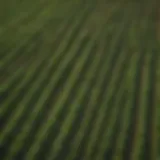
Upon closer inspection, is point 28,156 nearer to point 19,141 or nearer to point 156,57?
point 19,141

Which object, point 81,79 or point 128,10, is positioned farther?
point 128,10

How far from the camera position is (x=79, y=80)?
1.90 m

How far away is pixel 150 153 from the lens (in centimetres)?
149

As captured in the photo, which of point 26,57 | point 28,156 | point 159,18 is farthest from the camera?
point 159,18

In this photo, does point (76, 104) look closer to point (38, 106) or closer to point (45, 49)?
point (38, 106)

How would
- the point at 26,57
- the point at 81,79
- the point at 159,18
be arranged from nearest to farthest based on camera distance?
the point at 81,79, the point at 26,57, the point at 159,18

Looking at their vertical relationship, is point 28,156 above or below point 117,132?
below

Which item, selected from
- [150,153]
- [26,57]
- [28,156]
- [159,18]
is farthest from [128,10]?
[28,156]

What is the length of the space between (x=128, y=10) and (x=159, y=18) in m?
0.29

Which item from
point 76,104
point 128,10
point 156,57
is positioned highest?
point 128,10

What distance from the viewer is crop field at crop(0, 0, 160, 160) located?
1500mm

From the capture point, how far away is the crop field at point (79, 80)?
1.50 metres

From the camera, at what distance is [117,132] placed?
1.57 meters

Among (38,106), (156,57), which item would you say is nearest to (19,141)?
(38,106)
